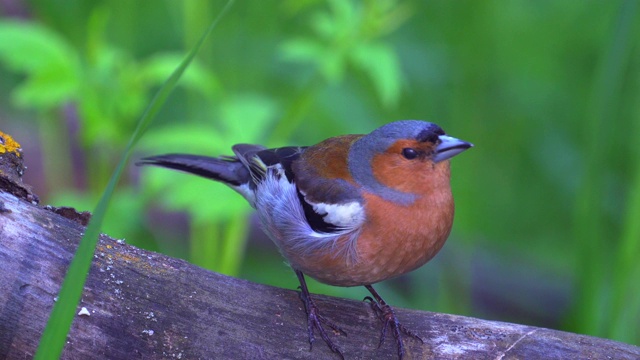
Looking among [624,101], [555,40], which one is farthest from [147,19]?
[624,101]

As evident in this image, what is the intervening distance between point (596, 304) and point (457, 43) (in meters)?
2.46

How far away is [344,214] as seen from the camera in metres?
2.94

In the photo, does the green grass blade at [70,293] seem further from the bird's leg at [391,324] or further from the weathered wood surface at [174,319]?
the bird's leg at [391,324]

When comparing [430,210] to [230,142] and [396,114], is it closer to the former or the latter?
[230,142]

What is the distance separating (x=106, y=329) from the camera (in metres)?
2.38

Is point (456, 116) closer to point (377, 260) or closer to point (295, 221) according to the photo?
point (295, 221)

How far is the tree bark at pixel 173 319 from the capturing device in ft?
7.75

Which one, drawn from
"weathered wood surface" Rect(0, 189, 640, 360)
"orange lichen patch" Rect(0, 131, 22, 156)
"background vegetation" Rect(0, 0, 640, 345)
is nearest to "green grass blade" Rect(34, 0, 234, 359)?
"weathered wood surface" Rect(0, 189, 640, 360)

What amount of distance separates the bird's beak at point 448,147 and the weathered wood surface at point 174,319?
0.58 meters

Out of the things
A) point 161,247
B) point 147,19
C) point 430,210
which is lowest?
point 430,210

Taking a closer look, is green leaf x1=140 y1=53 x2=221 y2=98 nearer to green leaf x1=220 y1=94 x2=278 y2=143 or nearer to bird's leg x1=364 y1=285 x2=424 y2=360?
green leaf x1=220 y1=94 x2=278 y2=143

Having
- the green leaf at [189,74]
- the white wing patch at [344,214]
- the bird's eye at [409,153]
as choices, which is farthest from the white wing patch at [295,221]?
the green leaf at [189,74]

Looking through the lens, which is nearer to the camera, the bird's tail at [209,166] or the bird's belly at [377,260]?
the bird's belly at [377,260]

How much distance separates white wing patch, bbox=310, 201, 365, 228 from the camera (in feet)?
9.51
